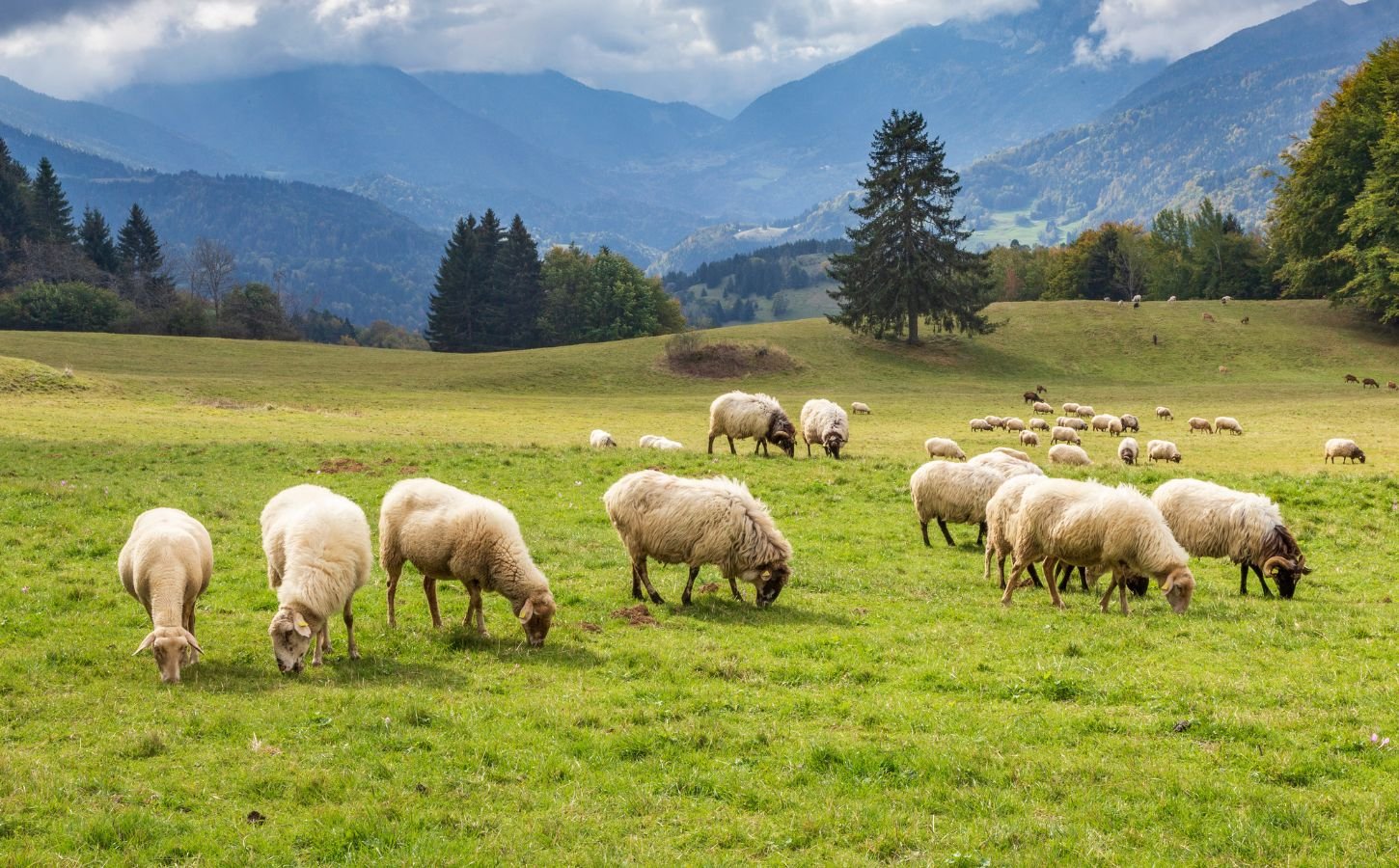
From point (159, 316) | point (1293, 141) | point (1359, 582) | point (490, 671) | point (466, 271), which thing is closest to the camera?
point (490, 671)

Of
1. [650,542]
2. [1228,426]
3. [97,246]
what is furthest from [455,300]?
[650,542]

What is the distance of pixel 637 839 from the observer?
729 cm

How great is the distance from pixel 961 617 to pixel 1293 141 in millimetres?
98058

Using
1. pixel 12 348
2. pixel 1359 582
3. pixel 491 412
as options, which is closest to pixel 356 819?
pixel 1359 582

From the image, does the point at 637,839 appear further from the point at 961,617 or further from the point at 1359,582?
the point at 1359,582

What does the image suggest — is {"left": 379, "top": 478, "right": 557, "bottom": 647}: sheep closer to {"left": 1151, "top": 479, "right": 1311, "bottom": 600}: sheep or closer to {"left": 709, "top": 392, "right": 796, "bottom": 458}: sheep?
{"left": 1151, "top": 479, "right": 1311, "bottom": 600}: sheep

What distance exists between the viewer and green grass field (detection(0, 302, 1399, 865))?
7316 mm

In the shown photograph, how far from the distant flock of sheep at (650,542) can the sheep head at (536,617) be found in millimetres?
19

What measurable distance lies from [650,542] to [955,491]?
8.22m

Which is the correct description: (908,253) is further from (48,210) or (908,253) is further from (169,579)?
(48,210)

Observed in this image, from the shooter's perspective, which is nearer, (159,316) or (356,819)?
(356,819)

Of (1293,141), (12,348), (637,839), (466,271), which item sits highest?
(1293,141)

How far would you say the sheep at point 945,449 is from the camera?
3181 cm

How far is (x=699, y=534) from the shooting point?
14.9m
